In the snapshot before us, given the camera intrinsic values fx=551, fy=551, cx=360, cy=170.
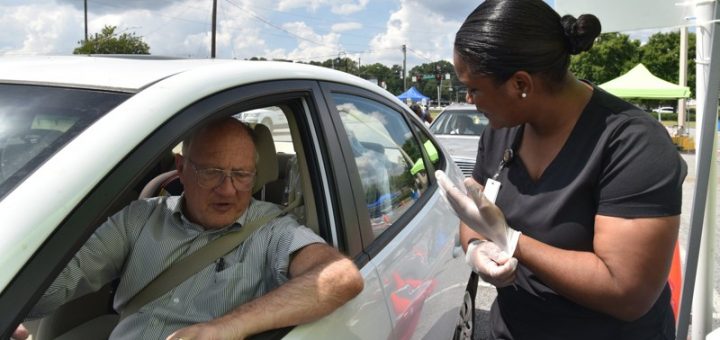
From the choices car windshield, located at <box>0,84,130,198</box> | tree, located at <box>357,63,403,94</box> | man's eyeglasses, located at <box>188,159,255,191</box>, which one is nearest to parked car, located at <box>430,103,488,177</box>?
man's eyeglasses, located at <box>188,159,255,191</box>

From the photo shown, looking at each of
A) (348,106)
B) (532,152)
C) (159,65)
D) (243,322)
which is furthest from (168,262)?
(532,152)

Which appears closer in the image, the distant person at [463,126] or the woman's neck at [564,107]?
the woman's neck at [564,107]

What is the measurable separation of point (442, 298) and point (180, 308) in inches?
49.9

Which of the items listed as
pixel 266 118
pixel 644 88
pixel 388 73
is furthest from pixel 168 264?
pixel 388 73

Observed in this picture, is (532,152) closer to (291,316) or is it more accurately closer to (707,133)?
(707,133)

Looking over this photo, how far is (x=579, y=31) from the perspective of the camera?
1391 millimetres

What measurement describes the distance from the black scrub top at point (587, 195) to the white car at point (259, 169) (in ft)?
1.73

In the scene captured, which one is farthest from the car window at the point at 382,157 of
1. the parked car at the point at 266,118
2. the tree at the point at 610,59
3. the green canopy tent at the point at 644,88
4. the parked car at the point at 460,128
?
the tree at the point at 610,59

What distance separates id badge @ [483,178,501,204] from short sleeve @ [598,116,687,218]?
33 cm

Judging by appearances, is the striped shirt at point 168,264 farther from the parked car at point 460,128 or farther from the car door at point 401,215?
the parked car at point 460,128

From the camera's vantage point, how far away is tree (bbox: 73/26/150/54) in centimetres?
2555

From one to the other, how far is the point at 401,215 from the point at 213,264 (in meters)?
0.94

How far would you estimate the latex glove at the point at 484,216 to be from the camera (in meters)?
1.44

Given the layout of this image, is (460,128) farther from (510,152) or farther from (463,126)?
(510,152)
